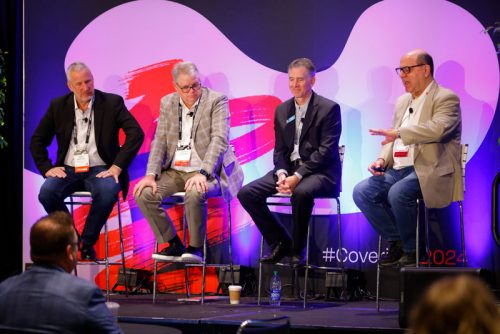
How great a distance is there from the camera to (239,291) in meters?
5.71

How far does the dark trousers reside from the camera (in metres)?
5.36

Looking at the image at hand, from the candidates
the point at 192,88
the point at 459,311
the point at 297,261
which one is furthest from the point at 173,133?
the point at 459,311

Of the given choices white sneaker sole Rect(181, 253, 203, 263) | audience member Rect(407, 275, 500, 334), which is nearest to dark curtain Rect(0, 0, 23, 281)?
white sneaker sole Rect(181, 253, 203, 263)

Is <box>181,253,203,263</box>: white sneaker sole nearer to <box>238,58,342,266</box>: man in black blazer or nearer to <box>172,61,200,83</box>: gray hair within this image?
<box>238,58,342,266</box>: man in black blazer

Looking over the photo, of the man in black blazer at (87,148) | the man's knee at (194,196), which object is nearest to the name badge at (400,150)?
the man's knee at (194,196)

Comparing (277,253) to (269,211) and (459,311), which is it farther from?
(459,311)

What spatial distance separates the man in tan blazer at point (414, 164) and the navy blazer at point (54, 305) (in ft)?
10.1

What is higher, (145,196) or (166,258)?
(145,196)

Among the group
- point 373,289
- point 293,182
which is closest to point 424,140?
point 293,182

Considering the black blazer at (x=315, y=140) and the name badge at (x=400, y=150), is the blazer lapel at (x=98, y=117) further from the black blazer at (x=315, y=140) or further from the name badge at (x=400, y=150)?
the name badge at (x=400, y=150)

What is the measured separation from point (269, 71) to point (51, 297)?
4.23 m

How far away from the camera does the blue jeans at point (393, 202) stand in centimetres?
515

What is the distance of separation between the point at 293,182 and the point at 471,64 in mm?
1668

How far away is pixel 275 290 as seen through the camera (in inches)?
226
